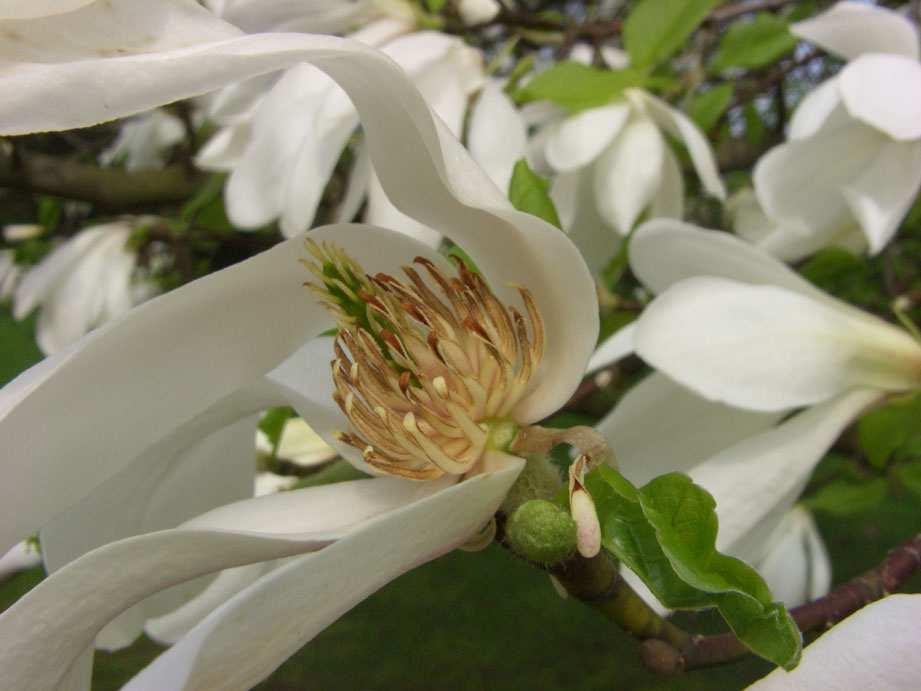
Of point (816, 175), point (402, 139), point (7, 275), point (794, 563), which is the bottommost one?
point (7, 275)

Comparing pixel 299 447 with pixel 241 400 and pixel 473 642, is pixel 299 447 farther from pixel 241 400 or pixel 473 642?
pixel 473 642

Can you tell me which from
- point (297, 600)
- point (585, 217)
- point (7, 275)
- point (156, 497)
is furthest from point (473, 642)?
point (7, 275)

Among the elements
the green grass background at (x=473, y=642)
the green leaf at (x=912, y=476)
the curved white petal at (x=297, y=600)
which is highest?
the curved white petal at (x=297, y=600)

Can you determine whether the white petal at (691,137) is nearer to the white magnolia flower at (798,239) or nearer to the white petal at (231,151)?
the white magnolia flower at (798,239)

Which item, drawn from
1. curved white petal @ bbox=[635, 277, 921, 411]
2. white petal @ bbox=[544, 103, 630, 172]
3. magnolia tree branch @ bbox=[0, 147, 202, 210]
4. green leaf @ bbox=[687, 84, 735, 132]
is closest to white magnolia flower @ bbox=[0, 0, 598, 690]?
curved white petal @ bbox=[635, 277, 921, 411]

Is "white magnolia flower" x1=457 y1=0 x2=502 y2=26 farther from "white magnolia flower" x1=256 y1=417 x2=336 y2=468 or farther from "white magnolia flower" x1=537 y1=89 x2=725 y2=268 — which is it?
"white magnolia flower" x1=256 y1=417 x2=336 y2=468

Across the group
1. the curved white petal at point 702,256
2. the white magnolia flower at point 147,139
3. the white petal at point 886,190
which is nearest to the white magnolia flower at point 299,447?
the curved white petal at point 702,256
